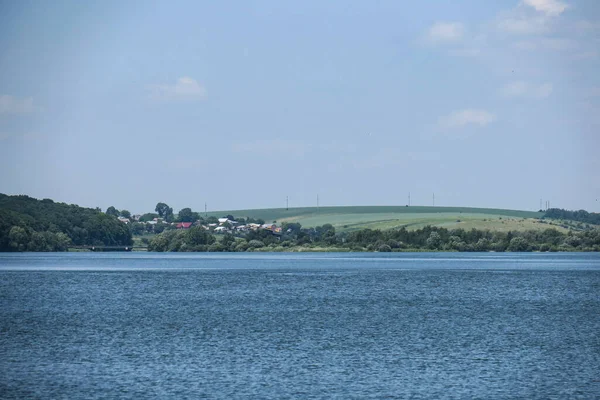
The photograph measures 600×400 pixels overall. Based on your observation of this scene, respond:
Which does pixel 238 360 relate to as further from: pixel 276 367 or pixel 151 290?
pixel 151 290

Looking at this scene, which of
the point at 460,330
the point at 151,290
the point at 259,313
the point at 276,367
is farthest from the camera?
the point at 151,290

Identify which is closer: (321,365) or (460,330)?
(321,365)

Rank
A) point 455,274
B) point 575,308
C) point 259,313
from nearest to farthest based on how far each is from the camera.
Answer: point 259,313 → point 575,308 → point 455,274

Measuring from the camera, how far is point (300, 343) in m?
52.3

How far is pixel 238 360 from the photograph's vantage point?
151 feet

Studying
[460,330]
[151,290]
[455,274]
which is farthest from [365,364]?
[455,274]

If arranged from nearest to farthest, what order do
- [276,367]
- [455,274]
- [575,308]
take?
[276,367], [575,308], [455,274]

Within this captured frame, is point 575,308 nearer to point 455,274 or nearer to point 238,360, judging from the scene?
point 238,360

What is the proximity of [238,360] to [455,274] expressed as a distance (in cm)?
9250

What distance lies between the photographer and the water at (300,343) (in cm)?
3894

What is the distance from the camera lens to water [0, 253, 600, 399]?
3894 cm

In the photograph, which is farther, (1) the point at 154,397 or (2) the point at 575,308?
(2) the point at 575,308

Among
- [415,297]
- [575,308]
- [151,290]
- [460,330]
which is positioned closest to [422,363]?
[460,330]

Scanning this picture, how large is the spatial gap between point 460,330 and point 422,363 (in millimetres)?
14734
